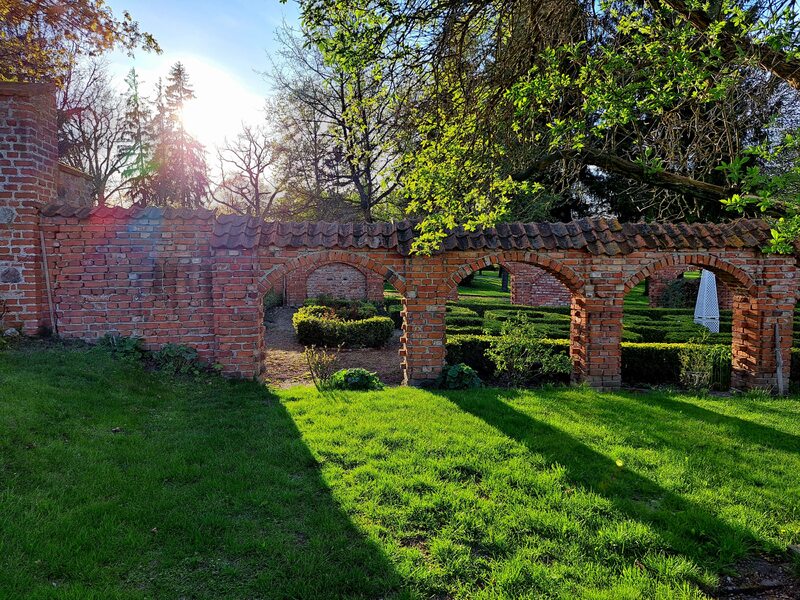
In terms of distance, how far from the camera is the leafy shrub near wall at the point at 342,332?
39.9 ft

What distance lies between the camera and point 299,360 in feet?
33.9

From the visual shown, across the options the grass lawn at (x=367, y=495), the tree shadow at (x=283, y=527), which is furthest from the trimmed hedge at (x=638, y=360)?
the tree shadow at (x=283, y=527)

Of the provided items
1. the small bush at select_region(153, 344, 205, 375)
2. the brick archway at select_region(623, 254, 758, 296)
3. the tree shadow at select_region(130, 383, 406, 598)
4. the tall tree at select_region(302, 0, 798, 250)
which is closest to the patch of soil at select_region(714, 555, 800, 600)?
the tree shadow at select_region(130, 383, 406, 598)

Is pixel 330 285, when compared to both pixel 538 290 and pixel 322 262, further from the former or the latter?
pixel 322 262

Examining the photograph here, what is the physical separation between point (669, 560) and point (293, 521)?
106 inches

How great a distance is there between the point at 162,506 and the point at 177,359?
13.1ft

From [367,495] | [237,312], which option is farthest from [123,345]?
[367,495]

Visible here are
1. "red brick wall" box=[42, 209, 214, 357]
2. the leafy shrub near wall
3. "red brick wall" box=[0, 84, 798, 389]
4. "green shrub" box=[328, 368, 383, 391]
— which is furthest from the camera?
the leafy shrub near wall

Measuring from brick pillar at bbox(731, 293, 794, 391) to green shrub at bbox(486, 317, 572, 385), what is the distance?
10.4ft

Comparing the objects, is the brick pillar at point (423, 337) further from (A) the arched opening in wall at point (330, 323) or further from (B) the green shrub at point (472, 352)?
(B) the green shrub at point (472, 352)

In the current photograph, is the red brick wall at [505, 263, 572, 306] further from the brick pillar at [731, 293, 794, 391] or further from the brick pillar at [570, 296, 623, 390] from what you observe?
the brick pillar at [570, 296, 623, 390]

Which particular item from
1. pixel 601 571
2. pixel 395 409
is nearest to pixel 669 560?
pixel 601 571

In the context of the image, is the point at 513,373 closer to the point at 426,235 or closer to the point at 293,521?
the point at 426,235

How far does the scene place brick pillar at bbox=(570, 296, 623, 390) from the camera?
7641 mm
